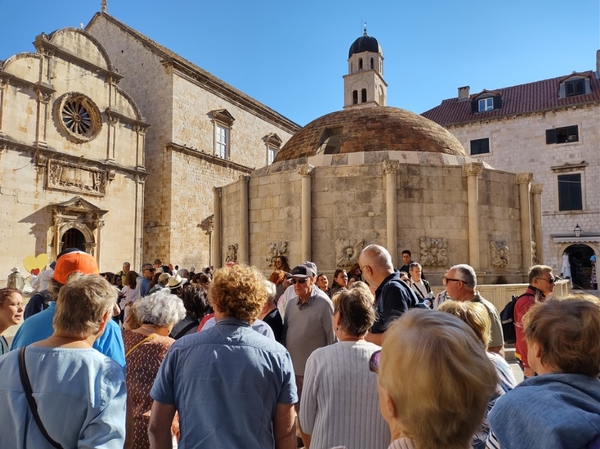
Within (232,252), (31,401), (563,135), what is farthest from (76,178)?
(563,135)

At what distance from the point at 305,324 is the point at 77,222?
18.7 meters

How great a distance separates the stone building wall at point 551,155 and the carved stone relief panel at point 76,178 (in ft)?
76.8

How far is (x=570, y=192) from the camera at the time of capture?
86.2 ft

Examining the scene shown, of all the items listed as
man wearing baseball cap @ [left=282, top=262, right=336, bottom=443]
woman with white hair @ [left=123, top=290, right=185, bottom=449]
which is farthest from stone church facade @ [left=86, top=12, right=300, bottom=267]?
woman with white hair @ [left=123, top=290, right=185, bottom=449]

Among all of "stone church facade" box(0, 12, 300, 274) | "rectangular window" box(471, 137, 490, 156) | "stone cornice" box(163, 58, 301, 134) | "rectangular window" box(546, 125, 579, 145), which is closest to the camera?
"stone church facade" box(0, 12, 300, 274)

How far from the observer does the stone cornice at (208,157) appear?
2466 cm

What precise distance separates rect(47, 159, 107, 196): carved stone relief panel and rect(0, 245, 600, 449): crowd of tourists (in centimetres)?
1837

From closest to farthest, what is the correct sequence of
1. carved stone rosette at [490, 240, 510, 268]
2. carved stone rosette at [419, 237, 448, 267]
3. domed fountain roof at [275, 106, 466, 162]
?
carved stone rosette at [419, 237, 448, 267] → carved stone rosette at [490, 240, 510, 268] → domed fountain roof at [275, 106, 466, 162]

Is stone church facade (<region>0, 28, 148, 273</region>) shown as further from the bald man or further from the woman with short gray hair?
the woman with short gray hair

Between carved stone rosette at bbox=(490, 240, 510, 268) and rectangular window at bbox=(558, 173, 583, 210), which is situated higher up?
rectangular window at bbox=(558, 173, 583, 210)

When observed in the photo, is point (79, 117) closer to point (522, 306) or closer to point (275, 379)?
point (522, 306)

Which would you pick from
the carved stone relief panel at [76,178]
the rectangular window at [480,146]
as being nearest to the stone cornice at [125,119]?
the carved stone relief panel at [76,178]

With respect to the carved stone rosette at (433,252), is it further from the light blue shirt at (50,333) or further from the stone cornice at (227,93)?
the stone cornice at (227,93)

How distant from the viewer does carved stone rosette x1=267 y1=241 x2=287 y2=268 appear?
10.8 m
